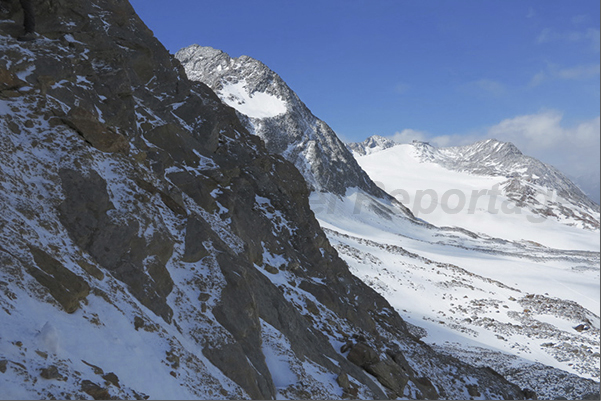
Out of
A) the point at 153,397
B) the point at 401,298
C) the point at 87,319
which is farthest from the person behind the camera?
the point at 401,298

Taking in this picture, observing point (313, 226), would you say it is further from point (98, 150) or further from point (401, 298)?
point (401, 298)

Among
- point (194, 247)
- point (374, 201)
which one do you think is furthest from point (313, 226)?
point (374, 201)

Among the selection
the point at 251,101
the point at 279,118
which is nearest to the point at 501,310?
the point at 279,118

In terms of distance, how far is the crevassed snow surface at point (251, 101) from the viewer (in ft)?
327

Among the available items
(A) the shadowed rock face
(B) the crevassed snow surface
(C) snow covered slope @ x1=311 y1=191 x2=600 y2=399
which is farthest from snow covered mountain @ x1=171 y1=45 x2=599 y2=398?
(A) the shadowed rock face

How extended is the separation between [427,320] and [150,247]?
995 inches

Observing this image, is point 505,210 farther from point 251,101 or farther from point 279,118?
point 251,101

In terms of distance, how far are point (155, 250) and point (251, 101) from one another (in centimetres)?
9659

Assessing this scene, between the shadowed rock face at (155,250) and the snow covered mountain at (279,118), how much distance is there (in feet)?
229

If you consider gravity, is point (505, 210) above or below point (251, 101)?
below

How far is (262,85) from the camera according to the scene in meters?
110

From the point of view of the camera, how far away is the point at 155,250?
1194 centimetres

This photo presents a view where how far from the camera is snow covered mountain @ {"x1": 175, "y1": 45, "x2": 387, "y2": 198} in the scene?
96.2m

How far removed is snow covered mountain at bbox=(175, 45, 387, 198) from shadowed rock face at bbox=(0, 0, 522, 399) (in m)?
69.9
